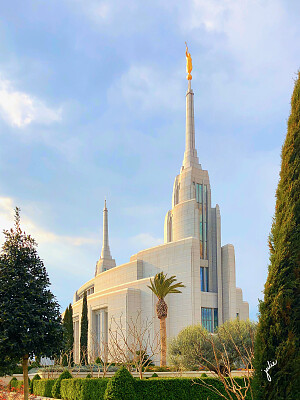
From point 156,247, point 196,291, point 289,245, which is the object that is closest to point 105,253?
point 156,247

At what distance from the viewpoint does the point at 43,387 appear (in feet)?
73.8

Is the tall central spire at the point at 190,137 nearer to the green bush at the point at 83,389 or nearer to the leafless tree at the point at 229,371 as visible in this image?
the leafless tree at the point at 229,371

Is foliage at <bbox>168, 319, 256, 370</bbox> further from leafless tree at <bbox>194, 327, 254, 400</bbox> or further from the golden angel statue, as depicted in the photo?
the golden angel statue

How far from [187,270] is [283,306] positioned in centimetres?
3650

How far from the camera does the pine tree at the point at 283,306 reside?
7.21 m

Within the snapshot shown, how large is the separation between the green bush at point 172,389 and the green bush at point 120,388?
2.61 feet

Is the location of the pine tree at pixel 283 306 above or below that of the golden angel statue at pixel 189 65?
below

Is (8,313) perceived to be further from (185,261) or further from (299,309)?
(185,261)

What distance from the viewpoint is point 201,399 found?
52.9 feet

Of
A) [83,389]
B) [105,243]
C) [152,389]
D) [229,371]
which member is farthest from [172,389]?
[105,243]

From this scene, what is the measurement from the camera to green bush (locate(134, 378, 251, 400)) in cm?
1508

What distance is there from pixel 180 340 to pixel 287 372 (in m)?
25.1

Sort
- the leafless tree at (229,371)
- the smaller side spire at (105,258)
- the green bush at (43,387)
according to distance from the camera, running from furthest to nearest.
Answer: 1. the smaller side spire at (105,258)
2. the green bush at (43,387)
3. the leafless tree at (229,371)

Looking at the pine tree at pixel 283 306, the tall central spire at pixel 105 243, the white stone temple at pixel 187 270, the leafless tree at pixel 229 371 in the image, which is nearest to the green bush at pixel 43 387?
the leafless tree at pixel 229 371
